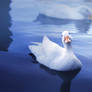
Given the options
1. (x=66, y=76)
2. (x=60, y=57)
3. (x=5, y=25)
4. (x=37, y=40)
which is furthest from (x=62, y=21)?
(x=66, y=76)

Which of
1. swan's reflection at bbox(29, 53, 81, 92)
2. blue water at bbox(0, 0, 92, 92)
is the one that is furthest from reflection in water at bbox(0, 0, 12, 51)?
swan's reflection at bbox(29, 53, 81, 92)

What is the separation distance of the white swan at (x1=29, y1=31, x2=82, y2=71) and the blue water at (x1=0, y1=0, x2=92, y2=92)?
0.11ft

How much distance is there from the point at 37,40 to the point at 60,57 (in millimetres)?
518

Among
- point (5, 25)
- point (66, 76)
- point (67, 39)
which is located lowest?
point (5, 25)

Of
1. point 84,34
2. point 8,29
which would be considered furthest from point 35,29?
point 84,34

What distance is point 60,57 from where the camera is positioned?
147 centimetres

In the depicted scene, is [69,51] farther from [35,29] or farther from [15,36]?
[35,29]

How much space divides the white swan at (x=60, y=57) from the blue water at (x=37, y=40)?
0.03 metres

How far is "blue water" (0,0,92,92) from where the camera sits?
1.28 metres

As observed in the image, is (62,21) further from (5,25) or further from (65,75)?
(65,75)

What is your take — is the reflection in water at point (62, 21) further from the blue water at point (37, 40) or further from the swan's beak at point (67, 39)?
the swan's beak at point (67, 39)

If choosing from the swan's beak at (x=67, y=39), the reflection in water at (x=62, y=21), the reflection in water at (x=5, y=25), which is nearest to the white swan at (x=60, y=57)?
the swan's beak at (x=67, y=39)

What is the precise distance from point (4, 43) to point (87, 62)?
0.63m

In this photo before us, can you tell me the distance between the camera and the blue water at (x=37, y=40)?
1282 mm
